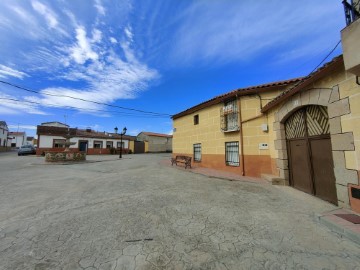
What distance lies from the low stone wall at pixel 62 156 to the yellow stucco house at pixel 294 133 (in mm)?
11528

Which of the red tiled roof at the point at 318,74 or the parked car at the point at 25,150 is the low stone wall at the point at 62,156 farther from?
the red tiled roof at the point at 318,74

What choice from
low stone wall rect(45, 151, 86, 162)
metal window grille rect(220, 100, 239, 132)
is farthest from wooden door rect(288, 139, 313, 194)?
low stone wall rect(45, 151, 86, 162)

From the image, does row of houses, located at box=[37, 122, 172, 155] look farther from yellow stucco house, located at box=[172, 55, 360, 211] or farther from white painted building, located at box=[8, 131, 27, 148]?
white painted building, located at box=[8, 131, 27, 148]

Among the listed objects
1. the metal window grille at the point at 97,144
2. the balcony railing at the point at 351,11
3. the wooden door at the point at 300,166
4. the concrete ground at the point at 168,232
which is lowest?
the concrete ground at the point at 168,232

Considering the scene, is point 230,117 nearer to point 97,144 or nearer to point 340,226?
point 340,226

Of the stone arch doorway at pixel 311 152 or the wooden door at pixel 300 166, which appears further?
the wooden door at pixel 300 166

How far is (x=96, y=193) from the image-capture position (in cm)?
597

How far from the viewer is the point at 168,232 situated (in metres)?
3.38

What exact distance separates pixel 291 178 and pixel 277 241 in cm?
470

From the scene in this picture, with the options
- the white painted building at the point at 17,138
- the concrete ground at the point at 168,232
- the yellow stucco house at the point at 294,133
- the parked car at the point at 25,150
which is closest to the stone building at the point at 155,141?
the parked car at the point at 25,150

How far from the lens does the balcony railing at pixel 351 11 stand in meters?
3.79

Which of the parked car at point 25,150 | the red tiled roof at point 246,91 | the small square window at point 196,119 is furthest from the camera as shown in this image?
the parked car at point 25,150

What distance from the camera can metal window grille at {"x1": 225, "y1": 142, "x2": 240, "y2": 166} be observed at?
9.84m

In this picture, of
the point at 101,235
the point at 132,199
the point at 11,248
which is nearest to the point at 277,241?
the point at 101,235
